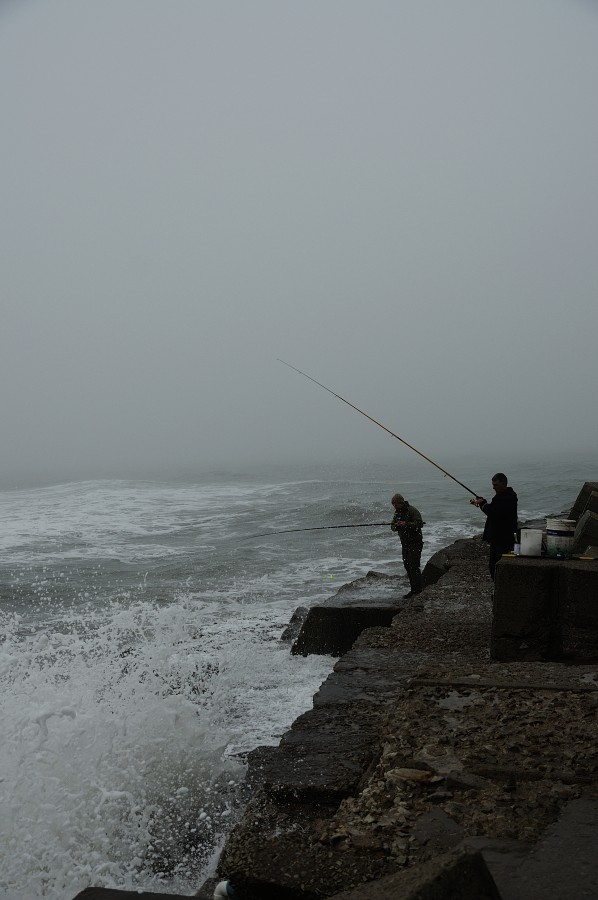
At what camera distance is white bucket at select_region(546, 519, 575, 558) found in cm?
415

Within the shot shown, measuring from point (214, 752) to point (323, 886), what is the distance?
2.56 m

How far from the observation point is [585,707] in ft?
9.34

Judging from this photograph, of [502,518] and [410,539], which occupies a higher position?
[502,518]

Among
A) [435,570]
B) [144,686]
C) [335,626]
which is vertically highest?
[435,570]

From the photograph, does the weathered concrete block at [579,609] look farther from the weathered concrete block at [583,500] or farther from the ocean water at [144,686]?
the weathered concrete block at [583,500]

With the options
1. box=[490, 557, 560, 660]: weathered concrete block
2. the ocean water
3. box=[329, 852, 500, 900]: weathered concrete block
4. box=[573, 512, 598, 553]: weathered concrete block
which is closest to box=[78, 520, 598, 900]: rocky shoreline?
box=[329, 852, 500, 900]: weathered concrete block

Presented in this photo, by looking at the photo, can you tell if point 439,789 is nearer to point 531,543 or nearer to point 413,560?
point 531,543

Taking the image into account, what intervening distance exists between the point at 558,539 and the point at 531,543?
0.55 feet

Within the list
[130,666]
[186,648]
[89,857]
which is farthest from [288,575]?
[89,857]

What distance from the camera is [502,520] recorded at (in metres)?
5.98

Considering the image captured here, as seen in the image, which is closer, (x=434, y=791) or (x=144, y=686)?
(x=434, y=791)

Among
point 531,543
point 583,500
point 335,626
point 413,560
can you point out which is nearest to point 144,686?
point 335,626

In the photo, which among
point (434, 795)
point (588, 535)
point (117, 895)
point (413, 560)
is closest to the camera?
point (117, 895)

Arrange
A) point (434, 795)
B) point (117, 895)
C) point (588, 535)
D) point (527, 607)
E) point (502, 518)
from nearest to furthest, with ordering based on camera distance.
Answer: point (117, 895)
point (434, 795)
point (527, 607)
point (502, 518)
point (588, 535)
